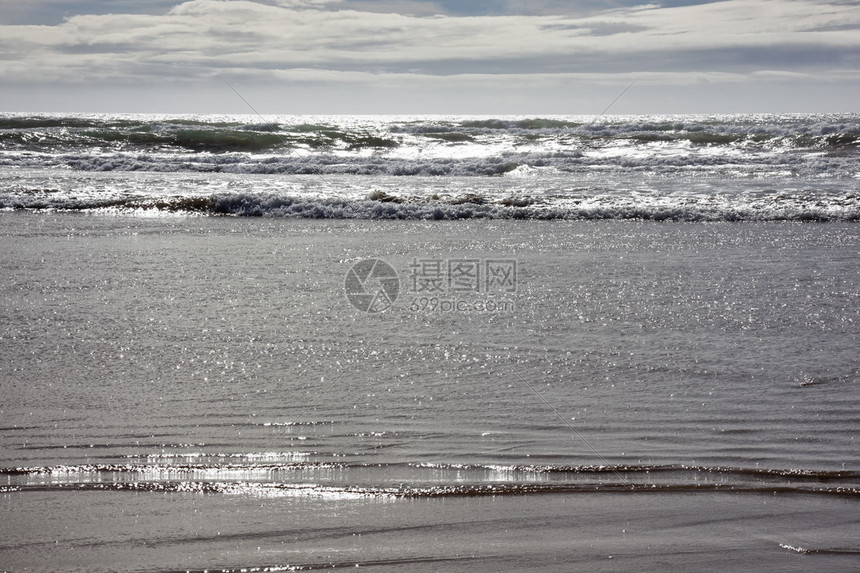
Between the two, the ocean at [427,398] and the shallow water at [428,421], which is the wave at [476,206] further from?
the shallow water at [428,421]

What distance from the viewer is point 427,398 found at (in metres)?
4.86

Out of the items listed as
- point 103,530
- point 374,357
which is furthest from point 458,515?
point 374,357

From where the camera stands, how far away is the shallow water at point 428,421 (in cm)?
335

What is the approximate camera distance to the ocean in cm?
338

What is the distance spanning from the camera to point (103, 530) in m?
3.36

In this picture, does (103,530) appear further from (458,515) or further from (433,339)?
(433,339)
